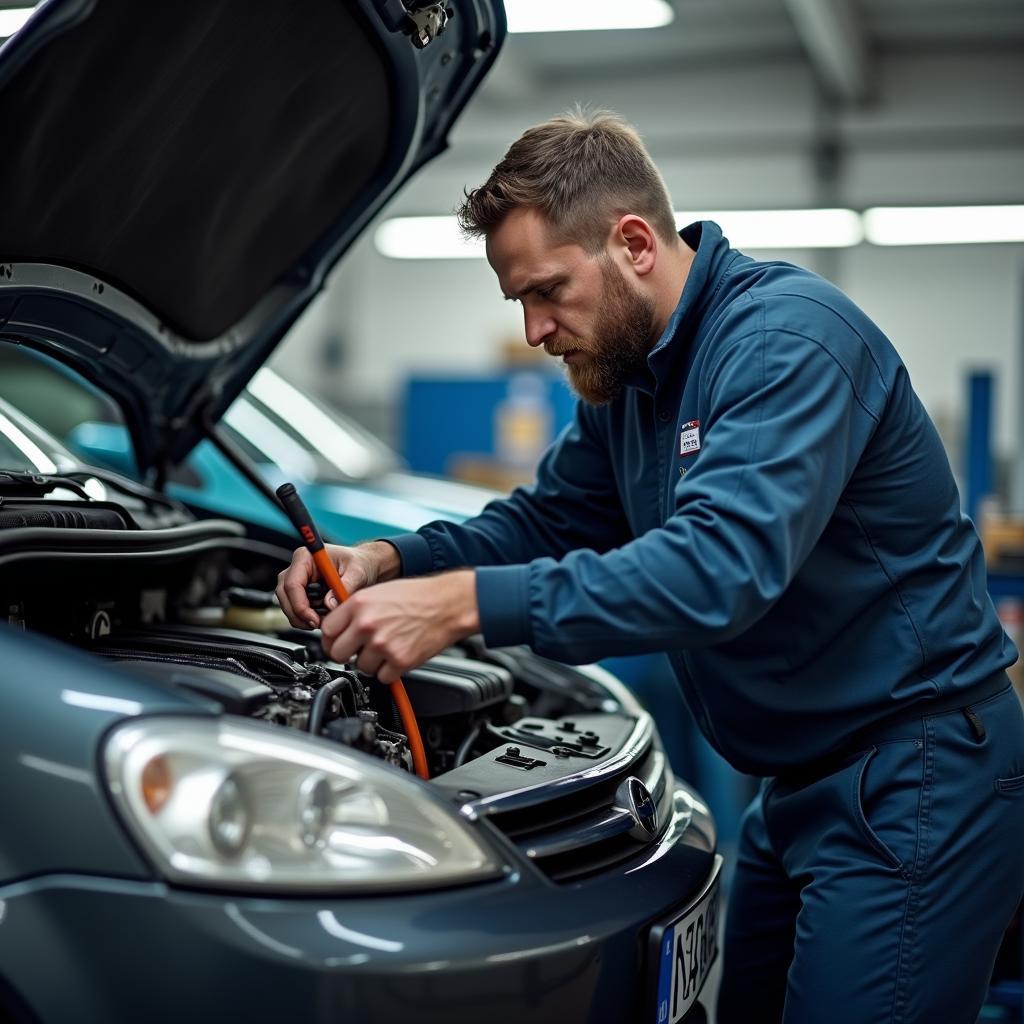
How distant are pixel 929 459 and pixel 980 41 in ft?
27.5

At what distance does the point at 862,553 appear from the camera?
1.52 m

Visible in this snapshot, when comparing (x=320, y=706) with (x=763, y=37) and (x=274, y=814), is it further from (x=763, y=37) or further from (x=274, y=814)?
(x=763, y=37)

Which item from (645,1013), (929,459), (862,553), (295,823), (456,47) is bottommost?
(645,1013)

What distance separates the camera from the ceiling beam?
23.9 ft

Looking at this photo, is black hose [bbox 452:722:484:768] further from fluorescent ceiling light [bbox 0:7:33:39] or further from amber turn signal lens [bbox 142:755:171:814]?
fluorescent ceiling light [bbox 0:7:33:39]

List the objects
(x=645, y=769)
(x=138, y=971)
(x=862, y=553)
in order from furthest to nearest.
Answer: (x=645, y=769) → (x=862, y=553) → (x=138, y=971)

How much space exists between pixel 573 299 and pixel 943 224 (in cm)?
933

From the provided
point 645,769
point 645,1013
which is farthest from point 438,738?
point 645,1013

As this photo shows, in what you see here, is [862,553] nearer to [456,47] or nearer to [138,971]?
[138,971]

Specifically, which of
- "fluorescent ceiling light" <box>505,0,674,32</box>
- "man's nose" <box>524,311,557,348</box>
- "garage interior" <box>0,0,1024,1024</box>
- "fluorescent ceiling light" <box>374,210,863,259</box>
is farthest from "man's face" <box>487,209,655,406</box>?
"fluorescent ceiling light" <box>374,210,863,259</box>

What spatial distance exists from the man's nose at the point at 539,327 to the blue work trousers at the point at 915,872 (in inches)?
27.8

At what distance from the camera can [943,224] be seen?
32.8 feet

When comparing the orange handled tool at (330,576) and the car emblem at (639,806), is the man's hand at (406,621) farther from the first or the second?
the car emblem at (639,806)

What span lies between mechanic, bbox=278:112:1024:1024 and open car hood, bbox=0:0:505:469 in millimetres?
382
